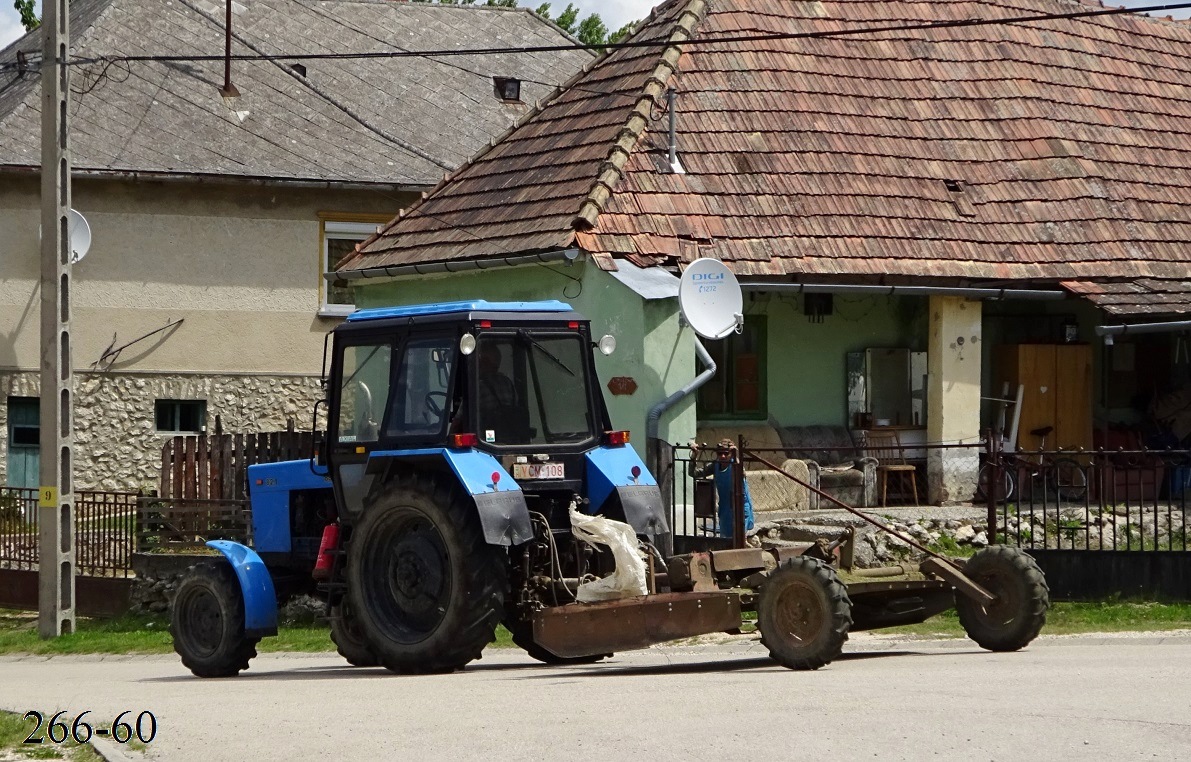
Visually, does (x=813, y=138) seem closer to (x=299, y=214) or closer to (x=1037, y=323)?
(x=1037, y=323)

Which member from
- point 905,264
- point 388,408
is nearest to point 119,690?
point 388,408

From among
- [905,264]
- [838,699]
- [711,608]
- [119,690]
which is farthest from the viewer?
[905,264]

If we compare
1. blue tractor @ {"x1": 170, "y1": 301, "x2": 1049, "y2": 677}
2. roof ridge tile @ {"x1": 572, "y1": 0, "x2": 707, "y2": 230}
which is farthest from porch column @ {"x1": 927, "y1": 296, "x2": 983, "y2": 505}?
blue tractor @ {"x1": 170, "y1": 301, "x2": 1049, "y2": 677}

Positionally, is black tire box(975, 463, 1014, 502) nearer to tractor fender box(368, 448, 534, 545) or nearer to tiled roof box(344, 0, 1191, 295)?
tiled roof box(344, 0, 1191, 295)

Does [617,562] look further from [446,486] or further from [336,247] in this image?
[336,247]

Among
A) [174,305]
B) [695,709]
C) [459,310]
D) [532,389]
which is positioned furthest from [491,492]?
[174,305]

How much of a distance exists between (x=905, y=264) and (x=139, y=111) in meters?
12.6

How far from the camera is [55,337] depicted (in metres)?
16.8

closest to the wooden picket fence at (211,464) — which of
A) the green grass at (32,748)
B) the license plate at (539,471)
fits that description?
the license plate at (539,471)

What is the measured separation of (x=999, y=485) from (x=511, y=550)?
6744 mm

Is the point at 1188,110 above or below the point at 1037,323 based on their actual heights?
above

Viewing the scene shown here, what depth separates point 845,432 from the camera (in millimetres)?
20000

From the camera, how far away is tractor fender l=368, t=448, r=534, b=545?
1034 centimetres

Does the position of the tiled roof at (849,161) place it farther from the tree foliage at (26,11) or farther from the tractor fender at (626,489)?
the tree foliage at (26,11)
